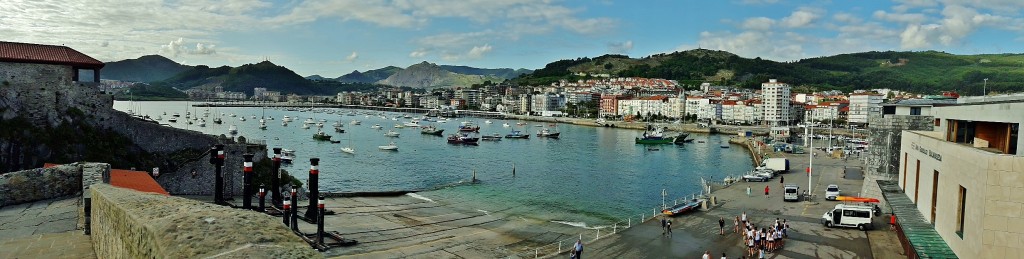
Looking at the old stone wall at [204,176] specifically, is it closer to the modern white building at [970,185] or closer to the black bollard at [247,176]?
the black bollard at [247,176]

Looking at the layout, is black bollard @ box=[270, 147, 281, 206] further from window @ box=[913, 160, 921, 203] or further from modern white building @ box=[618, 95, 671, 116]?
modern white building @ box=[618, 95, 671, 116]

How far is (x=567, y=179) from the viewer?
1623 inches

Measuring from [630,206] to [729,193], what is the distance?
5009 millimetres

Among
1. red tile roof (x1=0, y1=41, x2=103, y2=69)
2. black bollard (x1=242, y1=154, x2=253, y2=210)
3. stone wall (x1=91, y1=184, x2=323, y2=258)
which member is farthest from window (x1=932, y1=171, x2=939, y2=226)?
red tile roof (x1=0, y1=41, x2=103, y2=69)

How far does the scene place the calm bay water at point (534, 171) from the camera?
101ft

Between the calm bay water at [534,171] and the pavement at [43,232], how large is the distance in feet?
55.9

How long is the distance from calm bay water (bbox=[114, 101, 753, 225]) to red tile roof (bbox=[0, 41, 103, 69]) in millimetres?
13721

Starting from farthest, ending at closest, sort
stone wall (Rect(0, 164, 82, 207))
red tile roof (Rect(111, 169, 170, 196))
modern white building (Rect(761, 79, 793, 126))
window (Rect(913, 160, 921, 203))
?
1. modern white building (Rect(761, 79, 793, 126))
2. red tile roof (Rect(111, 169, 170, 196))
3. window (Rect(913, 160, 921, 203))
4. stone wall (Rect(0, 164, 82, 207))

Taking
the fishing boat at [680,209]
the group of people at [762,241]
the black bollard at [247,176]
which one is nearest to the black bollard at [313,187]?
the black bollard at [247,176]

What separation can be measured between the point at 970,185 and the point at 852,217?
10.4 m

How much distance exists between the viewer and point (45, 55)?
79.0 feet


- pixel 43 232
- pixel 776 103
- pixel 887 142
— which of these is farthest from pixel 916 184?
pixel 776 103

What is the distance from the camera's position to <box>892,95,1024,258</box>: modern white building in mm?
9156

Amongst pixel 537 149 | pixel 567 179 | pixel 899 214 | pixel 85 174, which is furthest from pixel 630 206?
pixel 537 149
